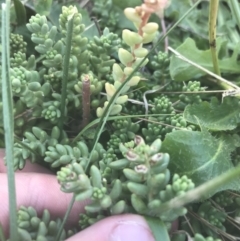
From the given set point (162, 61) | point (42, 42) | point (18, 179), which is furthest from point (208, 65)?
point (18, 179)

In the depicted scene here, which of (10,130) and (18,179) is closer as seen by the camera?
(10,130)

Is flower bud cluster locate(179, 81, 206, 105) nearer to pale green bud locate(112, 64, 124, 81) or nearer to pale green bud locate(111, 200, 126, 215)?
pale green bud locate(112, 64, 124, 81)

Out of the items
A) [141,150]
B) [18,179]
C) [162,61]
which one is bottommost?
[18,179]

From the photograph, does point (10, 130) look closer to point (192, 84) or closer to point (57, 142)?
point (57, 142)

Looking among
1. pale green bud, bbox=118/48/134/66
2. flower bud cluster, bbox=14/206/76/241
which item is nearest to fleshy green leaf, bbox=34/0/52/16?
pale green bud, bbox=118/48/134/66

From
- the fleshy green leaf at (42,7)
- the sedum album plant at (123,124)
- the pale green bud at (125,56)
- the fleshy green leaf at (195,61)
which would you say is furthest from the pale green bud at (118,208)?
the fleshy green leaf at (42,7)

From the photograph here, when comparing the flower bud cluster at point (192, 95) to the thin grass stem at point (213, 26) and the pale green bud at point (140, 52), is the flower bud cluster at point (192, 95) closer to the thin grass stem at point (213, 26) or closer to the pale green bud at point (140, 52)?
the thin grass stem at point (213, 26)

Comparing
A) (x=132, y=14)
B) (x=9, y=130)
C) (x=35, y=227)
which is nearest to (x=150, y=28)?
(x=132, y=14)
